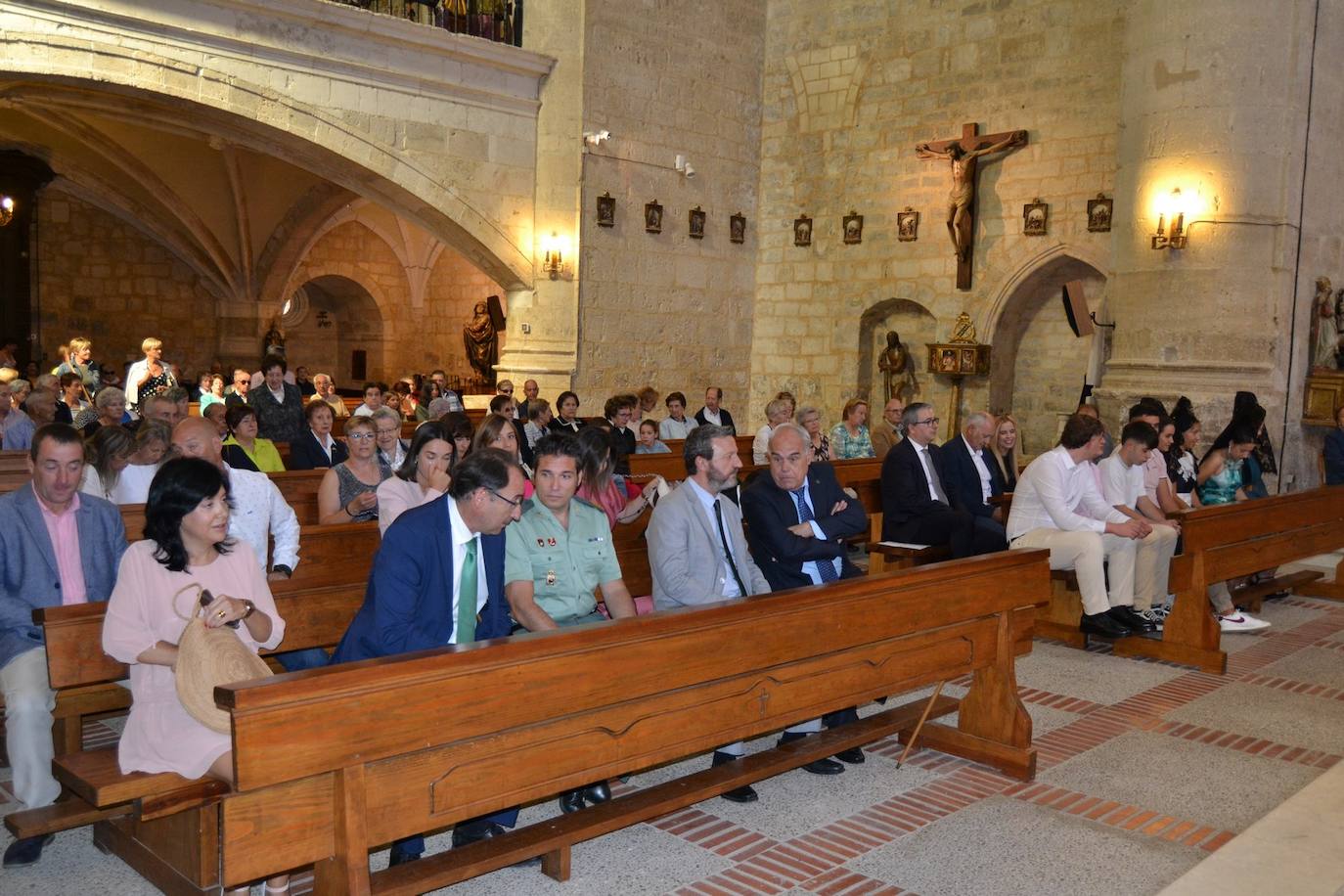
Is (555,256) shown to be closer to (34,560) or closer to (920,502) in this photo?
(920,502)

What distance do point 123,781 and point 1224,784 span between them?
354 cm

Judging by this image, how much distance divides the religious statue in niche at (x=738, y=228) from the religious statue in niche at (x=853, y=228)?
1247 millimetres

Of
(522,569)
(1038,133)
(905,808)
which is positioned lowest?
(905,808)

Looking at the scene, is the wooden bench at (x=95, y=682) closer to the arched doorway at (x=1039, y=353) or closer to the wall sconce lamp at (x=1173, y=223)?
the wall sconce lamp at (x=1173, y=223)

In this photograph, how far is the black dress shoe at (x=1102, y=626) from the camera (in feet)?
18.7

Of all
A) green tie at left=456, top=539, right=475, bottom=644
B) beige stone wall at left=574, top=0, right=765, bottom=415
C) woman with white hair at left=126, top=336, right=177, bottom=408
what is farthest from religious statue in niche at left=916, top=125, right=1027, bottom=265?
green tie at left=456, top=539, right=475, bottom=644

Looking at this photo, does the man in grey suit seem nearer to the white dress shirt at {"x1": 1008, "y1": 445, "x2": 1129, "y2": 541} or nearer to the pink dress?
the pink dress

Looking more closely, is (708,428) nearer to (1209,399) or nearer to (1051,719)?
(1051,719)

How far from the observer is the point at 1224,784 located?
13.0ft

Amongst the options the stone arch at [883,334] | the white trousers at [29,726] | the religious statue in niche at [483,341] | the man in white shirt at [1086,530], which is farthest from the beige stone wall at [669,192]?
the white trousers at [29,726]

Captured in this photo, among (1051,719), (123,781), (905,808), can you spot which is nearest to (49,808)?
(123,781)

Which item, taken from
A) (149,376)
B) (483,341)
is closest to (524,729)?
(149,376)

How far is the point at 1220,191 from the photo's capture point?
29.0ft

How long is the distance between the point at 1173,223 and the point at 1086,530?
4.47 meters
